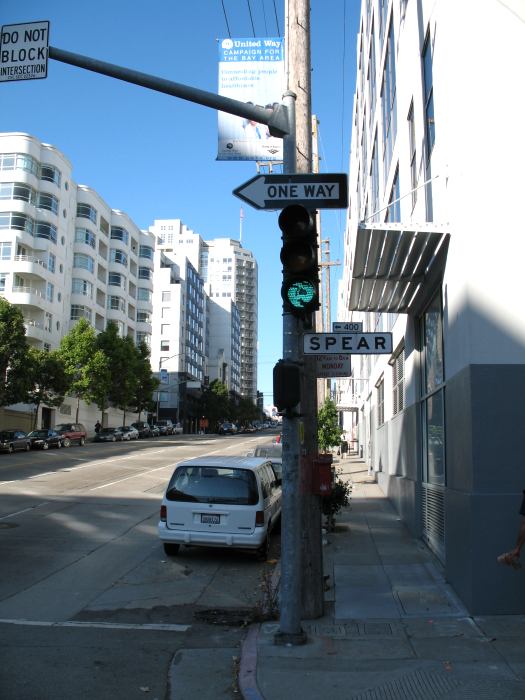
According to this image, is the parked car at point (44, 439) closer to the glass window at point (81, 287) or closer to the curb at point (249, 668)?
the glass window at point (81, 287)

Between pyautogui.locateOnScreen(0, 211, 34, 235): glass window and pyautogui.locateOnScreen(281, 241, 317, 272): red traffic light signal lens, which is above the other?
pyautogui.locateOnScreen(0, 211, 34, 235): glass window

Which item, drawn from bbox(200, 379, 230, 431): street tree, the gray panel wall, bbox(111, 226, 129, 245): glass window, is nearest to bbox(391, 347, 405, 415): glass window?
the gray panel wall

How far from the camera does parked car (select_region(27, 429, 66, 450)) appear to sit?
134 feet

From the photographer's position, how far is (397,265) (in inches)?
392

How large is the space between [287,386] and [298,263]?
3.83 ft

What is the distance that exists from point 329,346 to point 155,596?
4.29 metres

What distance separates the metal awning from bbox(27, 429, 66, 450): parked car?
3291cm

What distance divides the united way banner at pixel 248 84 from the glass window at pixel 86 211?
6069cm

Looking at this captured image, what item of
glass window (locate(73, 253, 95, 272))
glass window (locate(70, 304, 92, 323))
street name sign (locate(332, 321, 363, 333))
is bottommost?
street name sign (locate(332, 321, 363, 333))

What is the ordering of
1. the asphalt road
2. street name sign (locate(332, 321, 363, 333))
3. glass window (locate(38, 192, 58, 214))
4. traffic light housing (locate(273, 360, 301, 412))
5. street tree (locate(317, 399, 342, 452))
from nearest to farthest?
the asphalt road
traffic light housing (locate(273, 360, 301, 412))
street name sign (locate(332, 321, 363, 333))
street tree (locate(317, 399, 342, 452))
glass window (locate(38, 192, 58, 214))

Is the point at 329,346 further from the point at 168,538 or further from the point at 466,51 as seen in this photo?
the point at 168,538

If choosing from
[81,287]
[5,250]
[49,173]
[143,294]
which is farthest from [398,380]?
[143,294]

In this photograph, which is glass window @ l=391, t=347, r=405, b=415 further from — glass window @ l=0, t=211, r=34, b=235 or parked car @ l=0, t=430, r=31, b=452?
glass window @ l=0, t=211, r=34, b=235

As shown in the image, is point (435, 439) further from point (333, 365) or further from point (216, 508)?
point (333, 365)
